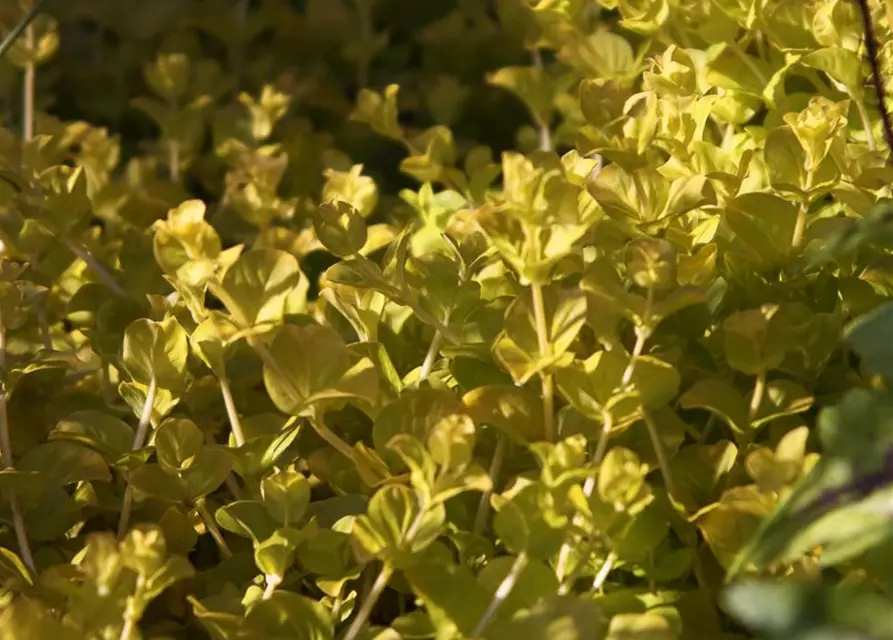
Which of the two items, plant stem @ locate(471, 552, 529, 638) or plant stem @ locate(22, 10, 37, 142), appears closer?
plant stem @ locate(471, 552, 529, 638)

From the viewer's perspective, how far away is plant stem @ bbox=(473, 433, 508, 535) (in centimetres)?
64

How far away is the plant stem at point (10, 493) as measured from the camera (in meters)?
0.66

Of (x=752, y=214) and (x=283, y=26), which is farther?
(x=283, y=26)

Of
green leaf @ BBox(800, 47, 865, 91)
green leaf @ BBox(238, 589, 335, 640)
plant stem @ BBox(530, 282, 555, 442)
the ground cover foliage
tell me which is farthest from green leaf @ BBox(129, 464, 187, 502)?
green leaf @ BBox(800, 47, 865, 91)

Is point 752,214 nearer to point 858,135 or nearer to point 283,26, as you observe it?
point 858,135

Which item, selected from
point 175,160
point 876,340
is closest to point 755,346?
point 876,340

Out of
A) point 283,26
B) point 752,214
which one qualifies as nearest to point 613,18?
point 283,26

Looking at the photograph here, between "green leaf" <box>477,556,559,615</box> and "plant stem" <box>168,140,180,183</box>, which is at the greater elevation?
"green leaf" <box>477,556,559,615</box>

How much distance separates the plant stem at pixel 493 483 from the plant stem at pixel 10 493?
247mm

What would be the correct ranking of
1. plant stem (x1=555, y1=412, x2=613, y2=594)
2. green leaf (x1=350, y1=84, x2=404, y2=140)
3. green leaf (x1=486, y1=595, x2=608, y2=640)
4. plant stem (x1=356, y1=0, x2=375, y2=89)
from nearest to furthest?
green leaf (x1=486, y1=595, x2=608, y2=640)
plant stem (x1=555, y1=412, x2=613, y2=594)
green leaf (x1=350, y1=84, x2=404, y2=140)
plant stem (x1=356, y1=0, x2=375, y2=89)

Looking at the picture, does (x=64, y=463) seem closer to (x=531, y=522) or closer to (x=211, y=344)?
(x=211, y=344)

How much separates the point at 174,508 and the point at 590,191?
11.5 inches

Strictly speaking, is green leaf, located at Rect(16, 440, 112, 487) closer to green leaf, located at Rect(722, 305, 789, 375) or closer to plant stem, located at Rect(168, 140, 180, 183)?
green leaf, located at Rect(722, 305, 789, 375)

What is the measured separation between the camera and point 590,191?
0.63 metres
